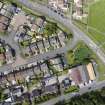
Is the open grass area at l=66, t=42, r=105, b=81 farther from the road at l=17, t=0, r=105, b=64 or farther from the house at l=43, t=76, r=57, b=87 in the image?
the house at l=43, t=76, r=57, b=87

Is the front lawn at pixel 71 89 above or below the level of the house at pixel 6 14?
below

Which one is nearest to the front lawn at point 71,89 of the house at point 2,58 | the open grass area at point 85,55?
the open grass area at point 85,55

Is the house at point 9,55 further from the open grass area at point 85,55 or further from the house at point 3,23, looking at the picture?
the open grass area at point 85,55

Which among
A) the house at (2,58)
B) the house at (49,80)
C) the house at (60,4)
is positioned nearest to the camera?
the house at (2,58)

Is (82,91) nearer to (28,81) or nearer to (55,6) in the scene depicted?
(28,81)

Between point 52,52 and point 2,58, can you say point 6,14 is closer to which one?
point 2,58

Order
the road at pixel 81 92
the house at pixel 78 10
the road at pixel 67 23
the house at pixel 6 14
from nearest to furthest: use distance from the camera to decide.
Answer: the road at pixel 81 92 → the house at pixel 6 14 → the road at pixel 67 23 → the house at pixel 78 10

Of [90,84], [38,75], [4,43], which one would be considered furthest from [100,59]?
[4,43]

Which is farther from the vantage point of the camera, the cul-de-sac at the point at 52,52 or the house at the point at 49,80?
the house at the point at 49,80
